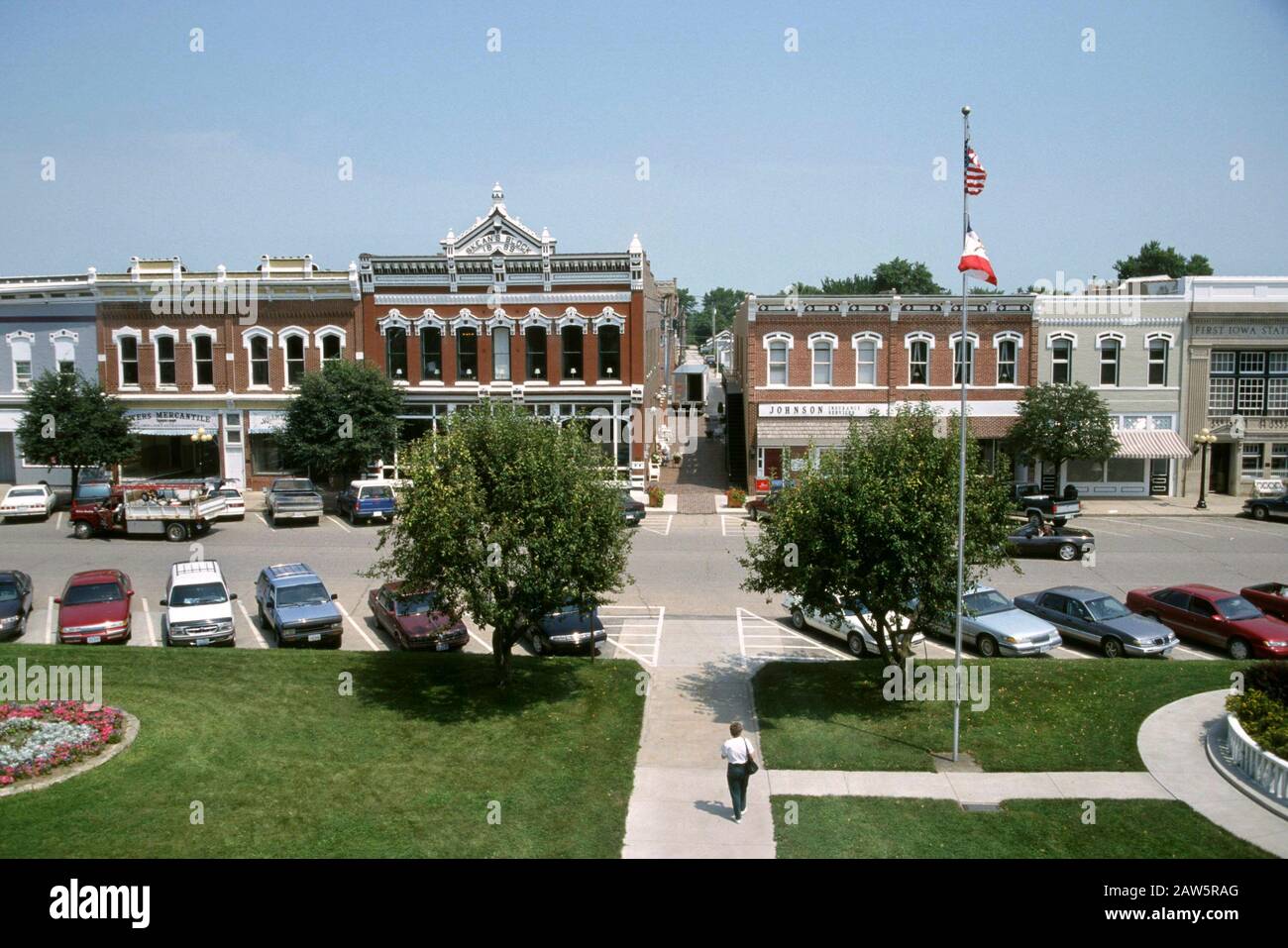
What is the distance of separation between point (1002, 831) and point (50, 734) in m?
14.0

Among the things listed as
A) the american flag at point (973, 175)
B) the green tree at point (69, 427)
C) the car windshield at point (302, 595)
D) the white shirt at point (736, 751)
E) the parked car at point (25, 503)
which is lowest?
the white shirt at point (736, 751)

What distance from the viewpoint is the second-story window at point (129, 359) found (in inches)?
1773

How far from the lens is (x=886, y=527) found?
56.6ft

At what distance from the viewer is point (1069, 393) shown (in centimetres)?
4075

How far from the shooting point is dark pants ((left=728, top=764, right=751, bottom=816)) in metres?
13.9

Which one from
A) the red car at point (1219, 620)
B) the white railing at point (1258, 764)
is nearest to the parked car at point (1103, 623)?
the red car at point (1219, 620)

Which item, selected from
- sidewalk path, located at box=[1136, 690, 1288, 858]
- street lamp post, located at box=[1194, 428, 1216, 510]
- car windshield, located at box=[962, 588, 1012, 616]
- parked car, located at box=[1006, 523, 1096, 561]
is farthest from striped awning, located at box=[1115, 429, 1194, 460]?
sidewalk path, located at box=[1136, 690, 1288, 858]

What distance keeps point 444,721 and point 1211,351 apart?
39.7 meters

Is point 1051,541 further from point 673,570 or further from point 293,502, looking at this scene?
point 293,502

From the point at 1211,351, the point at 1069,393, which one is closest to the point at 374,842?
the point at 1069,393

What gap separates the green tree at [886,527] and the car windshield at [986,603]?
4.40 meters

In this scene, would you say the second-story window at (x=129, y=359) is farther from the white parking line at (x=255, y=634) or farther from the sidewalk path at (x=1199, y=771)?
the sidewalk path at (x=1199, y=771)
